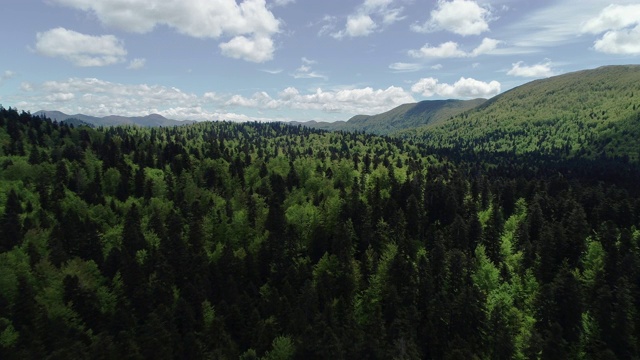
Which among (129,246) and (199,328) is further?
(129,246)

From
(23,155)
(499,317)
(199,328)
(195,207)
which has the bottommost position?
(199,328)

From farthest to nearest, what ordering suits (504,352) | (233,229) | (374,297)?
(233,229)
(374,297)
(504,352)

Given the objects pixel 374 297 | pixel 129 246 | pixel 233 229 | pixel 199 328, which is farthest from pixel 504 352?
pixel 129 246

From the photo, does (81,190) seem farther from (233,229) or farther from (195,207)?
(233,229)

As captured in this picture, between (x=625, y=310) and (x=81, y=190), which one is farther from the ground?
(x=81, y=190)
